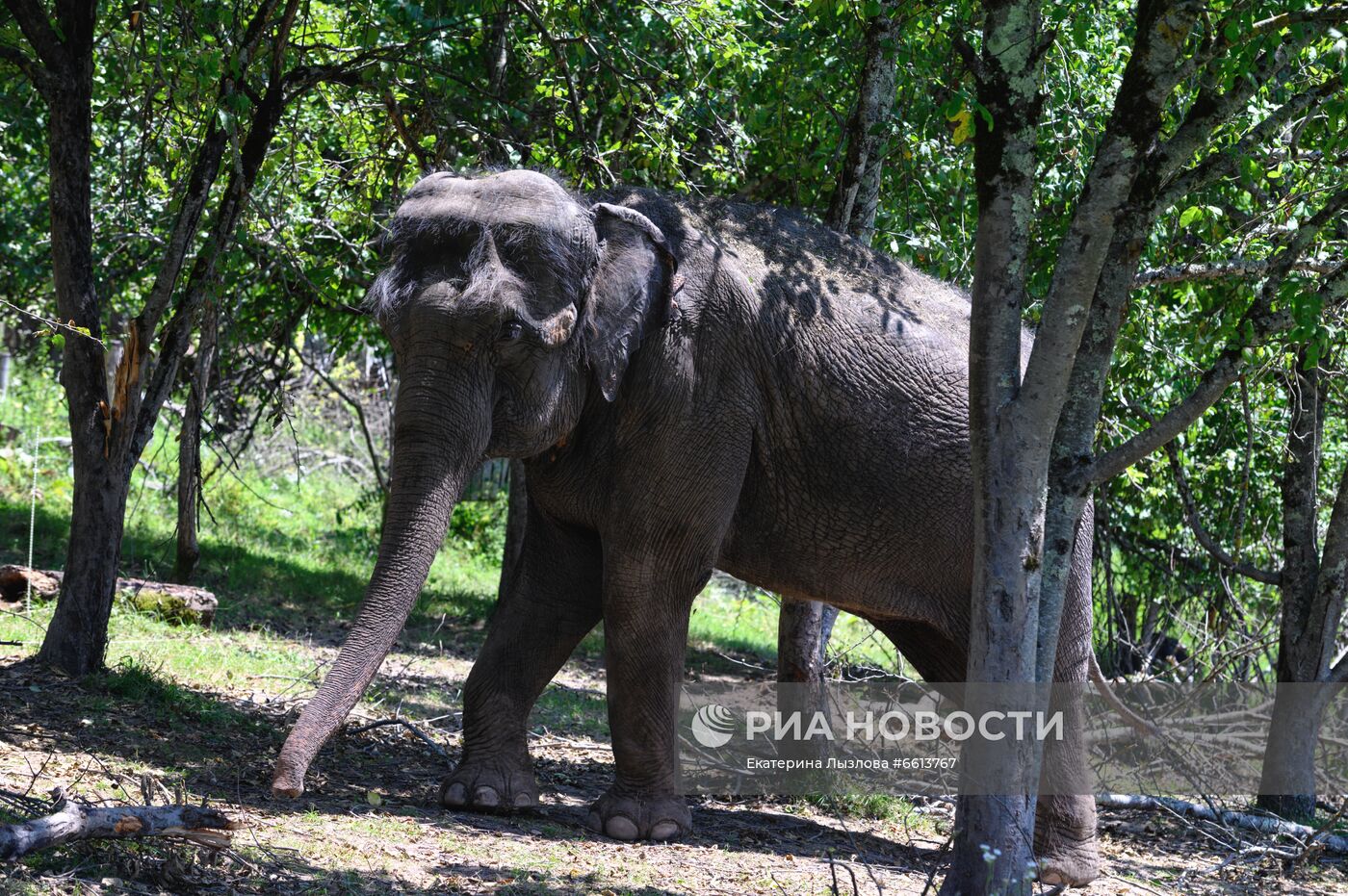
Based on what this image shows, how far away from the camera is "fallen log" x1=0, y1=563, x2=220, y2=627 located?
8539 millimetres

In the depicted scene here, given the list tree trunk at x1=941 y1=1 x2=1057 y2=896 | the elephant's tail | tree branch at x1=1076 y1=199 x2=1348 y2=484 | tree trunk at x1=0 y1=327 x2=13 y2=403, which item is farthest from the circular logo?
tree trunk at x1=0 y1=327 x2=13 y2=403

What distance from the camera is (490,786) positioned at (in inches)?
238

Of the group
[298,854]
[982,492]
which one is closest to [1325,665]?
[982,492]

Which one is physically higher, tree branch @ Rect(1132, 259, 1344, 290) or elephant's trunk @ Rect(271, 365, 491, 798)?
tree branch @ Rect(1132, 259, 1344, 290)

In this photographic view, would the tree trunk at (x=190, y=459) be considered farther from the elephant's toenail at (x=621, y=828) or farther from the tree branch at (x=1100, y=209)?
the tree branch at (x=1100, y=209)

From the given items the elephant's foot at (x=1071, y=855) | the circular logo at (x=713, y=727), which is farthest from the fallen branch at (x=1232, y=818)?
the circular logo at (x=713, y=727)

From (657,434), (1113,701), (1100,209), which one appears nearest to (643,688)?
(657,434)

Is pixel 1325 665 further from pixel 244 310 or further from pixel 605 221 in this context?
pixel 244 310

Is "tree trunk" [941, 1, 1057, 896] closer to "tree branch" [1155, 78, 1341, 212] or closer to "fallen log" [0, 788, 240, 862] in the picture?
"tree branch" [1155, 78, 1341, 212]

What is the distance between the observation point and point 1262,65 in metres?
4.64

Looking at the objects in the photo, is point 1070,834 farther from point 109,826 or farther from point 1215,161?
point 109,826

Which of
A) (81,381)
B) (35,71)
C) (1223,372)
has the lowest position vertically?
(81,381)

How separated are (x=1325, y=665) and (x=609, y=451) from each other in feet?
15.5

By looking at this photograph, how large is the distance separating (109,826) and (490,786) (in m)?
2.14
